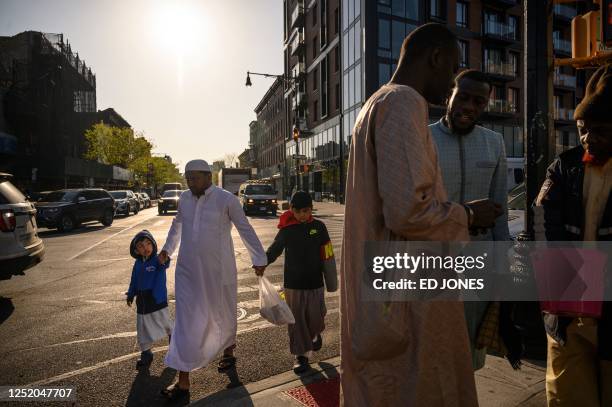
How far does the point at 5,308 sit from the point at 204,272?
174 inches

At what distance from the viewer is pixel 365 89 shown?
2927 cm

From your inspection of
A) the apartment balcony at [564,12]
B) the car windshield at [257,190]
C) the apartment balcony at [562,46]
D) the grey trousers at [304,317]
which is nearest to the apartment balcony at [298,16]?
the apartment balcony at [564,12]

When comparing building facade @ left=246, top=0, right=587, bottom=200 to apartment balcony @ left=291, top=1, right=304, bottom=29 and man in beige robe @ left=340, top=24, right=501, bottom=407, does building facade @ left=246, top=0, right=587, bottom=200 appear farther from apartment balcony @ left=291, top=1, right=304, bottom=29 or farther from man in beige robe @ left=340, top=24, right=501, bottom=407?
man in beige robe @ left=340, top=24, right=501, bottom=407

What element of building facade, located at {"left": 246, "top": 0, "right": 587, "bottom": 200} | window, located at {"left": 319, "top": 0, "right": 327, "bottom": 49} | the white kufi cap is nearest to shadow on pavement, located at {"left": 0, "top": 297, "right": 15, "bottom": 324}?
the white kufi cap

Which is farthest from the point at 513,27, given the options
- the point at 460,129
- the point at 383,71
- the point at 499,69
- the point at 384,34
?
the point at 460,129

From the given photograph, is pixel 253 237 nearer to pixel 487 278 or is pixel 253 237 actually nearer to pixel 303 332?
pixel 303 332

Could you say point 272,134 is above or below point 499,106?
above

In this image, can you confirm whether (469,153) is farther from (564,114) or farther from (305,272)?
(564,114)

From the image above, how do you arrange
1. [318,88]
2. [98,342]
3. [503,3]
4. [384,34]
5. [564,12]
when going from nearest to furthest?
[98,342] < [384,34] < [503,3] < [564,12] < [318,88]

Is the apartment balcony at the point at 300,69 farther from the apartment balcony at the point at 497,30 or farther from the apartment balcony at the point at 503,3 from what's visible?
the apartment balcony at the point at 503,3

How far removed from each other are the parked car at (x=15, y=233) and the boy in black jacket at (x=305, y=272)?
485 cm

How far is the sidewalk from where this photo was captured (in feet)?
10.6

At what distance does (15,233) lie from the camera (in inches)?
267

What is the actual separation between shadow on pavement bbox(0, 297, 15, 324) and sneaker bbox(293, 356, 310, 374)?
14.2 feet
